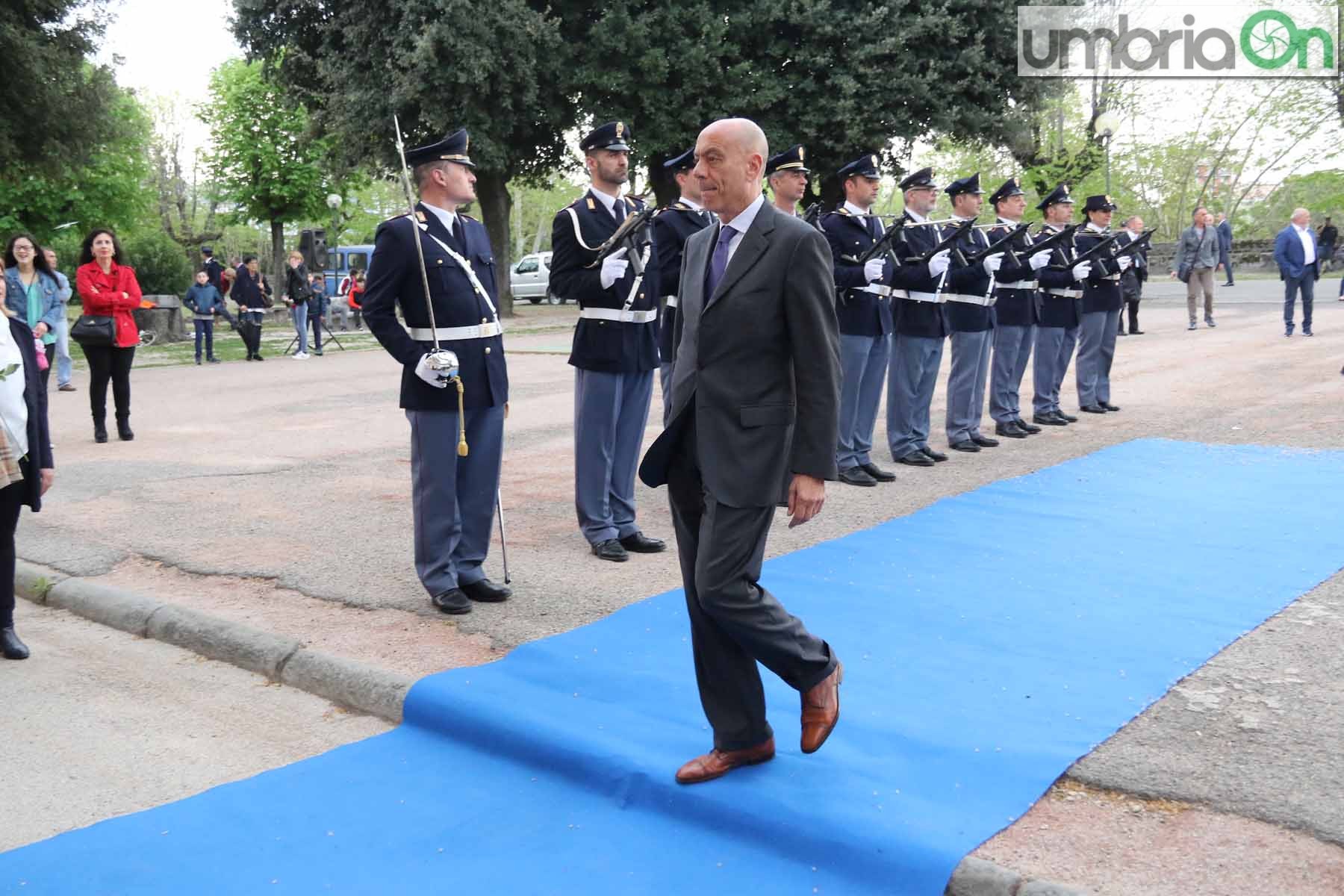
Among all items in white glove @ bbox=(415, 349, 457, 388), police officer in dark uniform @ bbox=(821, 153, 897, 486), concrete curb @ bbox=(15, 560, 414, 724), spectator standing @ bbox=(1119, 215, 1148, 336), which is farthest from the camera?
spectator standing @ bbox=(1119, 215, 1148, 336)

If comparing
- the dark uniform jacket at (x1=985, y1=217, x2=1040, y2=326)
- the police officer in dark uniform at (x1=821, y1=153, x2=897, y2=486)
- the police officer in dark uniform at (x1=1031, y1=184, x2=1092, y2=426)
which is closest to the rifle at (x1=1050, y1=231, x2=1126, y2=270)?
the police officer in dark uniform at (x1=1031, y1=184, x2=1092, y2=426)

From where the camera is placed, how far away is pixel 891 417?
390 inches

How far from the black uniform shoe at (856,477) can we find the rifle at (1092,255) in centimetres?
367

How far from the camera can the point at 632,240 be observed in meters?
6.68

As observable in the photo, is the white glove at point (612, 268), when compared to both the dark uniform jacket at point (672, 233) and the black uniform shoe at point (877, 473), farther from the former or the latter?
the black uniform shoe at point (877, 473)

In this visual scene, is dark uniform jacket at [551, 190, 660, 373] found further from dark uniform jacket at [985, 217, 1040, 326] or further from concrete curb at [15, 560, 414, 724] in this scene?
dark uniform jacket at [985, 217, 1040, 326]

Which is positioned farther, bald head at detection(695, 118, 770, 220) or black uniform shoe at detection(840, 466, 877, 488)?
black uniform shoe at detection(840, 466, 877, 488)

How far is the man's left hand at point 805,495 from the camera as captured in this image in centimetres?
389

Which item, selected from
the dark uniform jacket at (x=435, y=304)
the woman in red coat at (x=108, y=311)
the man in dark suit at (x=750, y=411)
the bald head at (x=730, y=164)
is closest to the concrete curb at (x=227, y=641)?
the dark uniform jacket at (x=435, y=304)

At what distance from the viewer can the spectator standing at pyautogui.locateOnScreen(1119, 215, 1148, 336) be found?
49.2ft

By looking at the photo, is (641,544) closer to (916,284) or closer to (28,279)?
(916,284)

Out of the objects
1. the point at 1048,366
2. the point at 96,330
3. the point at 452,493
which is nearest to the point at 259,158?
the point at 96,330

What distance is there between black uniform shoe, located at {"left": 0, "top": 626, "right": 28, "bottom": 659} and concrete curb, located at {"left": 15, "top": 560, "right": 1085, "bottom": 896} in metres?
0.53

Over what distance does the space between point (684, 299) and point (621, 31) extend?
83.6ft
